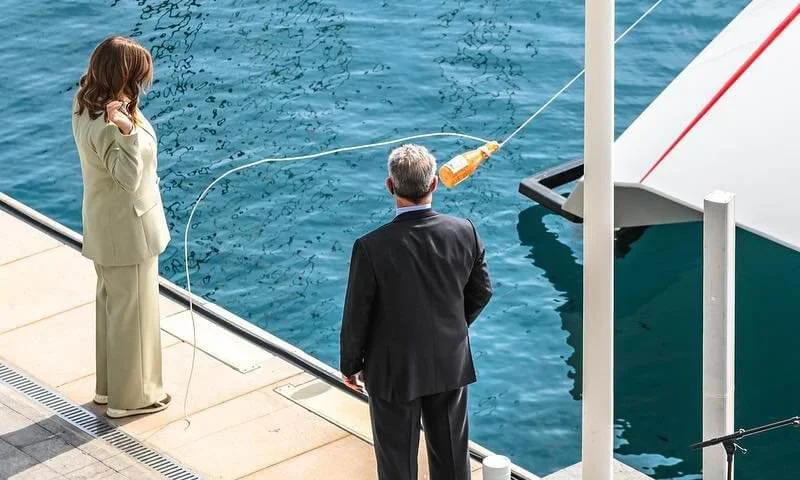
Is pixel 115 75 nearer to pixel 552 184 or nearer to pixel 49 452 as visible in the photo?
pixel 49 452

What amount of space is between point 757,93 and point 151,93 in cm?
649

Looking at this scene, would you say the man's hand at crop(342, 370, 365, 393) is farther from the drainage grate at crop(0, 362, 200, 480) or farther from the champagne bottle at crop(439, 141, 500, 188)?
the drainage grate at crop(0, 362, 200, 480)

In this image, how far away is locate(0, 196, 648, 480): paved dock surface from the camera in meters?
6.30

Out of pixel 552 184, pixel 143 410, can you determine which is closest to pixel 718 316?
Result: pixel 143 410

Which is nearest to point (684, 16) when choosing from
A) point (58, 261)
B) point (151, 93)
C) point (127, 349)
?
point (151, 93)

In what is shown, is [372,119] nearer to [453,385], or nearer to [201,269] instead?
[201,269]

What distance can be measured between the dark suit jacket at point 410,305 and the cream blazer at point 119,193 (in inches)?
54.9

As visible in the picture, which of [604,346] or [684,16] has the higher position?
[684,16]

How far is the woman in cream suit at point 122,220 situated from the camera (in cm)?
596

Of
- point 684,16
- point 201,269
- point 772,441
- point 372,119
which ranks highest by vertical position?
point 684,16

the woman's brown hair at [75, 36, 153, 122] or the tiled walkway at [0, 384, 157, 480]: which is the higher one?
the woman's brown hair at [75, 36, 153, 122]

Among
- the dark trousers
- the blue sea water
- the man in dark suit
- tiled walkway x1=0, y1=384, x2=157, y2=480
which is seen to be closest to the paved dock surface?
tiled walkway x1=0, y1=384, x2=157, y2=480

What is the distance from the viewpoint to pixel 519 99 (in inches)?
494

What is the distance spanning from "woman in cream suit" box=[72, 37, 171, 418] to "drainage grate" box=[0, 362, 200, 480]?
4.4 inches
